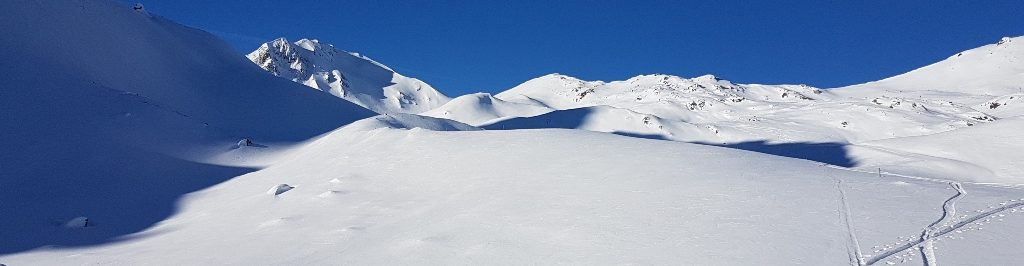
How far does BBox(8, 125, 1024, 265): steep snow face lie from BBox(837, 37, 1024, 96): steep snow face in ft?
511

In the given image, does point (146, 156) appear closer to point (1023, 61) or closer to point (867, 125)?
point (867, 125)

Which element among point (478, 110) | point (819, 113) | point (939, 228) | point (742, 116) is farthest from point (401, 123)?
point (742, 116)

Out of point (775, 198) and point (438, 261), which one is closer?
point (438, 261)

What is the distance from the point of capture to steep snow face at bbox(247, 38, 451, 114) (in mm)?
166500

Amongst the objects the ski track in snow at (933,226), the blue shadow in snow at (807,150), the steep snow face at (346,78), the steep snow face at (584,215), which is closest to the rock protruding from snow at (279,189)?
the steep snow face at (584,215)

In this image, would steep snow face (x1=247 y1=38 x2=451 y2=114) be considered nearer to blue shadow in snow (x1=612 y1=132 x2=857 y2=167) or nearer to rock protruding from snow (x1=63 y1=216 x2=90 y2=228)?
blue shadow in snow (x1=612 y1=132 x2=857 y2=167)

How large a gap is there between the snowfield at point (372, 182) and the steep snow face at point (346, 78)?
10607 cm

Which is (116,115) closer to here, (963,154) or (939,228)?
(939,228)

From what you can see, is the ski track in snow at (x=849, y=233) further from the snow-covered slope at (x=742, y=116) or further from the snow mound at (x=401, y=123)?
the snow-covered slope at (x=742, y=116)

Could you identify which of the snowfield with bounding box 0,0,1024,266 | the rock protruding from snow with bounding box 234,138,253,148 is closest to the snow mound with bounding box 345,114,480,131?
the snowfield with bounding box 0,0,1024,266

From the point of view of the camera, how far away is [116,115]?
38.9 m

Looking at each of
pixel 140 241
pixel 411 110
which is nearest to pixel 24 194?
pixel 140 241

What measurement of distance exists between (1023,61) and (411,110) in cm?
16524

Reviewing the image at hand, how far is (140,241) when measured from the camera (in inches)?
823
